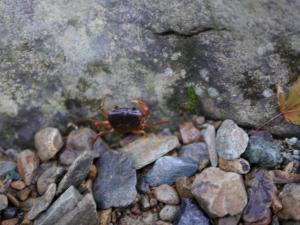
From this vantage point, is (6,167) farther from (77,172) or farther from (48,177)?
(77,172)

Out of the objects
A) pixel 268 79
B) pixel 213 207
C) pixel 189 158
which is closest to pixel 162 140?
pixel 189 158

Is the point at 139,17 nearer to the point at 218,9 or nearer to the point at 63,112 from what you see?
the point at 218,9

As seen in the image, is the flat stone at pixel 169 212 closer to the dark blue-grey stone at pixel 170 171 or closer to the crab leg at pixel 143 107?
the dark blue-grey stone at pixel 170 171

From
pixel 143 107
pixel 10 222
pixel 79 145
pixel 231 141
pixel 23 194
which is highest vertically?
pixel 143 107

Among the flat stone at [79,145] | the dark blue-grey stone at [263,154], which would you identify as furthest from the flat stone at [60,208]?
the dark blue-grey stone at [263,154]

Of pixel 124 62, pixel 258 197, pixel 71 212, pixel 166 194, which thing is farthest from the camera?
pixel 124 62

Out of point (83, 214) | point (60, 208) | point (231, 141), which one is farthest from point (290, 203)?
point (60, 208)

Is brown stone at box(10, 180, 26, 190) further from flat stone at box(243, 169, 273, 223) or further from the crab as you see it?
flat stone at box(243, 169, 273, 223)

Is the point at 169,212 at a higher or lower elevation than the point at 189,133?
lower
